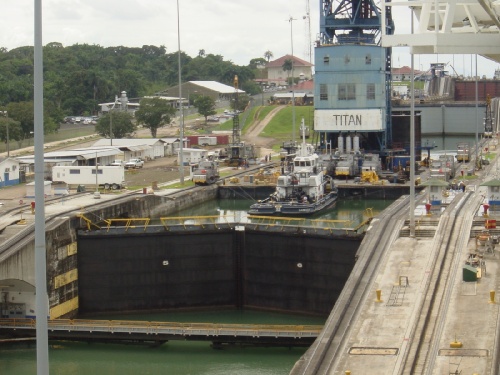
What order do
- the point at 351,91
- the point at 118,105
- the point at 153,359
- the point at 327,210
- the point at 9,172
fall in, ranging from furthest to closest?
the point at 118,105
the point at 351,91
the point at 327,210
the point at 9,172
the point at 153,359

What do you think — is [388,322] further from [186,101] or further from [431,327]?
[186,101]

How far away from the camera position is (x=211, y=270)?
4353 centimetres

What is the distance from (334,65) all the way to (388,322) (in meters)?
48.3

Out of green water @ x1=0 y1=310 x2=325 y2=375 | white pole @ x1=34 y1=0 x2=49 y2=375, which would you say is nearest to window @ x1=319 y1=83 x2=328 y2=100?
green water @ x1=0 y1=310 x2=325 y2=375

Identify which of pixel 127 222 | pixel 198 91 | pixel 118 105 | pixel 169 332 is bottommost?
pixel 169 332

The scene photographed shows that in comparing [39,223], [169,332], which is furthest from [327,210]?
A: [39,223]

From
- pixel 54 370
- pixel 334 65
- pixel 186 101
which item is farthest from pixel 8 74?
pixel 54 370

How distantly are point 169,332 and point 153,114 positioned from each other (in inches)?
2844

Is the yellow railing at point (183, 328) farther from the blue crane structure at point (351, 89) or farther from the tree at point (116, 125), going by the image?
the tree at point (116, 125)

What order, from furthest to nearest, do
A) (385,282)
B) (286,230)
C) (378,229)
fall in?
(286,230) < (378,229) < (385,282)

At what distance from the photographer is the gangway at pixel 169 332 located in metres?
35.3

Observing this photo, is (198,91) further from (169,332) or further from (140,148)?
(169,332)

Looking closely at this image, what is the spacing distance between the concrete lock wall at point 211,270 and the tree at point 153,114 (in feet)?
209

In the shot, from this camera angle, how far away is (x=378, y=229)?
1591 inches
